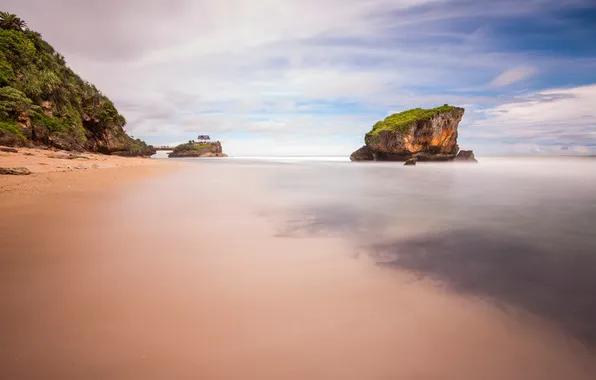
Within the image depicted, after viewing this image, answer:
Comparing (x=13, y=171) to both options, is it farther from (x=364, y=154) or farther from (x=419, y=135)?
(x=364, y=154)

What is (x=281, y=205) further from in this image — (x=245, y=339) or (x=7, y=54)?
(x=7, y=54)

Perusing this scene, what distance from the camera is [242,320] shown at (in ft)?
6.71

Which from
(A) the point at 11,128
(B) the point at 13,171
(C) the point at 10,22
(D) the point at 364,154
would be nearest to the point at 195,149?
(D) the point at 364,154

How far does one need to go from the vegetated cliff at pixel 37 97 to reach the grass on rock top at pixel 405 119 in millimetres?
45255

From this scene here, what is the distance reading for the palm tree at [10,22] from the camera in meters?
23.1

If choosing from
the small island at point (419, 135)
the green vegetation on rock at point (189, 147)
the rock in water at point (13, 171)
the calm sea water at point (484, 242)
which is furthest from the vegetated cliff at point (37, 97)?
the green vegetation on rock at point (189, 147)

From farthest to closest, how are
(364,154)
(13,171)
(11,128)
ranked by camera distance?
(364,154) → (11,128) → (13,171)

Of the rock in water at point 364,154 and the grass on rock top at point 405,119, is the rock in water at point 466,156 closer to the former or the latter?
the grass on rock top at point 405,119

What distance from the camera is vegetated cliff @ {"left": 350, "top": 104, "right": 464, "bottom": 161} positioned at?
45.8 m

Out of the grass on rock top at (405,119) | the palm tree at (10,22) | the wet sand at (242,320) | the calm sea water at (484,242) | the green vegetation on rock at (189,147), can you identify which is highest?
the palm tree at (10,22)

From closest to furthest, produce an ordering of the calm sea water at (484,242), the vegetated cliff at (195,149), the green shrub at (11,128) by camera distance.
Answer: the calm sea water at (484,242) → the green shrub at (11,128) → the vegetated cliff at (195,149)

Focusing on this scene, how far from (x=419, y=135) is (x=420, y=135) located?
16 centimetres

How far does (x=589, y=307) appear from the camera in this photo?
2465mm

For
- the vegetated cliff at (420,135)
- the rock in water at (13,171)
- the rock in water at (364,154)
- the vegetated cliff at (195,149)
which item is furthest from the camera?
the vegetated cliff at (195,149)
